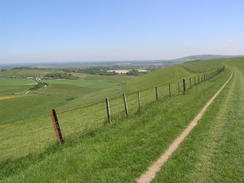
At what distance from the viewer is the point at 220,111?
1213 cm

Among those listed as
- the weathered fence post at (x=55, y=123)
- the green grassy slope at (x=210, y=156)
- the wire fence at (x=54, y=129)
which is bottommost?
the wire fence at (x=54, y=129)

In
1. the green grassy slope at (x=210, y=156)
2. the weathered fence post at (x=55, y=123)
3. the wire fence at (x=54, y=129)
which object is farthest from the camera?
the wire fence at (x=54, y=129)

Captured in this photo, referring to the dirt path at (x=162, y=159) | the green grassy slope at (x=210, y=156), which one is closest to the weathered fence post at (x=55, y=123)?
the dirt path at (x=162, y=159)

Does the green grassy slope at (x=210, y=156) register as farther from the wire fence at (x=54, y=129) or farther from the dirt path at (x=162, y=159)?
the wire fence at (x=54, y=129)

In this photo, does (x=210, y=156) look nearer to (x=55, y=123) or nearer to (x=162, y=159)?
(x=162, y=159)

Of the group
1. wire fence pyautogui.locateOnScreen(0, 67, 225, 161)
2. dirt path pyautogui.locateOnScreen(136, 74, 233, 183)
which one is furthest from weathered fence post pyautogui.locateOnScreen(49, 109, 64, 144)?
dirt path pyautogui.locateOnScreen(136, 74, 233, 183)

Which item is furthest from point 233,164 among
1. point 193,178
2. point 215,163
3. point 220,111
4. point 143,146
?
point 220,111

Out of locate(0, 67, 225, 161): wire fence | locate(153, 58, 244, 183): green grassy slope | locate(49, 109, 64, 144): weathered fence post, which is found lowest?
locate(0, 67, 225, 161): wire fence

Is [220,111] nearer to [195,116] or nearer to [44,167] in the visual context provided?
[195,116]

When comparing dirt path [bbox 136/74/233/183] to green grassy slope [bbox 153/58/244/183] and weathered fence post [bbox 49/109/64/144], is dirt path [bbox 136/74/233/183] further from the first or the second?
weathered fence post [bbox 49/109/64/144]

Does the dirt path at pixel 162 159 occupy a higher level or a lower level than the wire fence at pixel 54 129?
higher

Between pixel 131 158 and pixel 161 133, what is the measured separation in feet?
8.96

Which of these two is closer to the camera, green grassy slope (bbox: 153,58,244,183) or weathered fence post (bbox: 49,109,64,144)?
green grassy slope (bbox: 153,58,244,183)

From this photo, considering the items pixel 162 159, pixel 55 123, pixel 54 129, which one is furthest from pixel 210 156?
pixel 54 129
